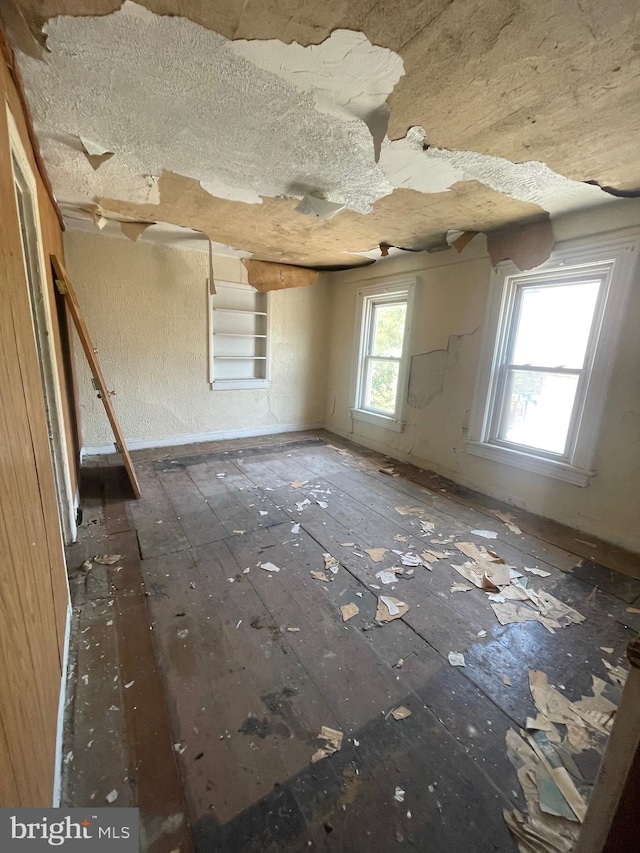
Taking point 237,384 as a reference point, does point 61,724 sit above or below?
below

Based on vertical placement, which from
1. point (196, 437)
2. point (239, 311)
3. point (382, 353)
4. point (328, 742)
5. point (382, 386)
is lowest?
point (328, 742)

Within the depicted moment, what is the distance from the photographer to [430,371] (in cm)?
364

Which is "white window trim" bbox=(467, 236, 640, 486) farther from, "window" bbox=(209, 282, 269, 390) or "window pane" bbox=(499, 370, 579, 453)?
"window" bbox=(209, 282, 269, 390)

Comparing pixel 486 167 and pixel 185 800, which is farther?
pixel 486 167

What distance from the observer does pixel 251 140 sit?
1700mm

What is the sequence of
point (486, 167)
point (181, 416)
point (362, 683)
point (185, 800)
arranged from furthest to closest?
point (181, 416)
point (486, 167)
point (362, 683)
point (185, 800)

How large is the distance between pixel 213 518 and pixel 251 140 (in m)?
2.36

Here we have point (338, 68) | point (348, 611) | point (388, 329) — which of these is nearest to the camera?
point (338, 68)

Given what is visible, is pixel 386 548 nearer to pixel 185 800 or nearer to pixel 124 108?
pixel 185 800

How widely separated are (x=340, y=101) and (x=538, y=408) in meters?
2.58

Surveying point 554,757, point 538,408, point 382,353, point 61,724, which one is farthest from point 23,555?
point 382,353

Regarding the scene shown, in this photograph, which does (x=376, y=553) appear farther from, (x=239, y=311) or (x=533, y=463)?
(x=239, y=311)

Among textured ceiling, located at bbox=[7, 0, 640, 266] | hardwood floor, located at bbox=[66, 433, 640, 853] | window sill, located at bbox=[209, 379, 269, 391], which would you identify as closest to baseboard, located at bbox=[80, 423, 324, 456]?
window sill, located at bbox=[209, 379, 269, 391]

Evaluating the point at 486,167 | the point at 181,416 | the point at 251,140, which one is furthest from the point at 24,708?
the point at 181,416
